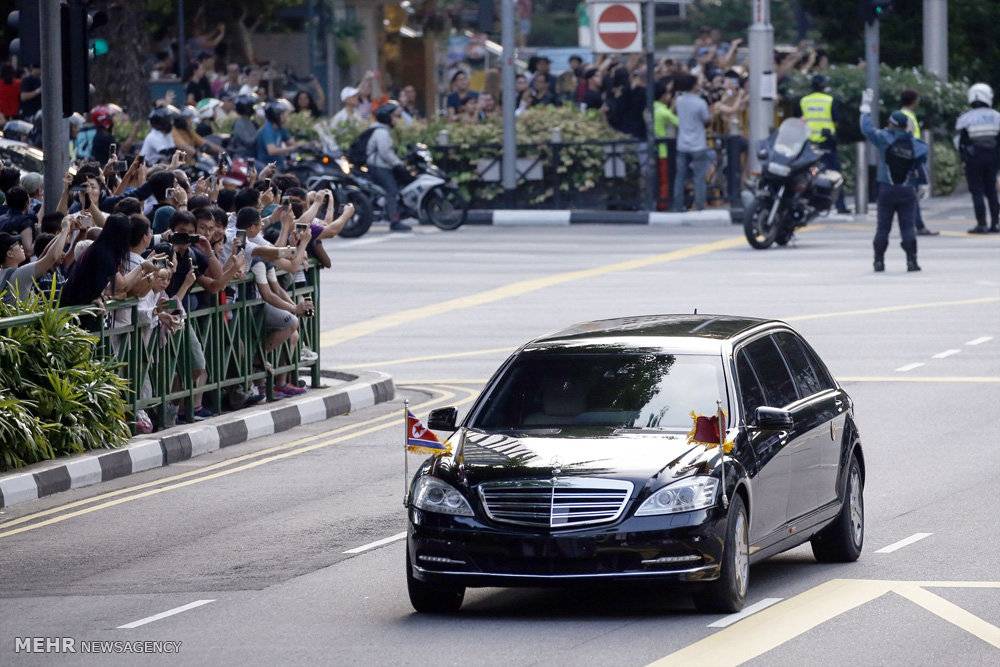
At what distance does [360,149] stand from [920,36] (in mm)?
14960

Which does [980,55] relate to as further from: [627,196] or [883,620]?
[883,620]

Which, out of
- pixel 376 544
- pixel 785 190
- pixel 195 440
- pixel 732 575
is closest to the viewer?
pixel 732 575

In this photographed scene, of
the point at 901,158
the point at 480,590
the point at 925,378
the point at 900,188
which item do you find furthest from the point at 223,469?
the point at 900,188

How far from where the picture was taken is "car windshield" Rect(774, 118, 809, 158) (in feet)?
93.9

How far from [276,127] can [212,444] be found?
54.2 ft

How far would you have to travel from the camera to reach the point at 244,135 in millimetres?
31328

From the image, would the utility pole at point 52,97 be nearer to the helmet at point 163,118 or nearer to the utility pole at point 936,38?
the helmet at point 163,118

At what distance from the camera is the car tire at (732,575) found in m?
9.18

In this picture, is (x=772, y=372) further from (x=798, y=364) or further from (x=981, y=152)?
(x=981, y=152)

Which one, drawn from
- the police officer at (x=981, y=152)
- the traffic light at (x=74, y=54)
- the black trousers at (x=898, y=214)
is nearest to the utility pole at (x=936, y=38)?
the police officer at (x=981, y=152)

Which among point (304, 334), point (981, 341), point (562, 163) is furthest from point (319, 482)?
point (562, 163)

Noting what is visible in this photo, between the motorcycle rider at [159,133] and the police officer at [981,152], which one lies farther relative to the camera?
the police officer at [981,152]

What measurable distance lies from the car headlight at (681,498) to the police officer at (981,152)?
72.0 ft

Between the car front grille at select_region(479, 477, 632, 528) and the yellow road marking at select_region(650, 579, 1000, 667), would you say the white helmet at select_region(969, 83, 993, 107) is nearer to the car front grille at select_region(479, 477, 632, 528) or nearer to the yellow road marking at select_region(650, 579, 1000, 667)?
the yellow road marking at select_region(650, 579, 1000, 667)
